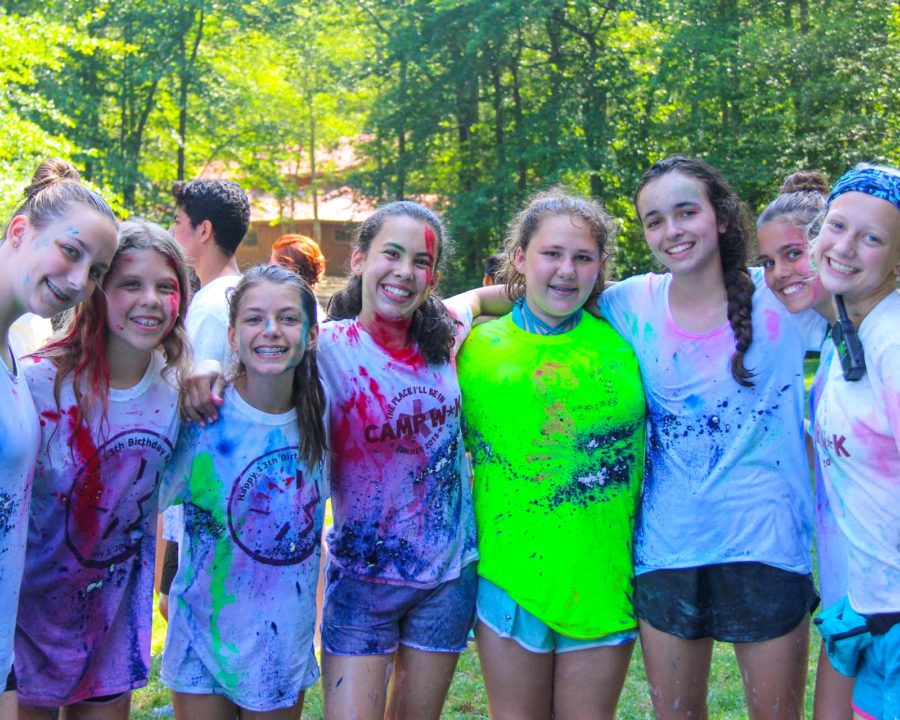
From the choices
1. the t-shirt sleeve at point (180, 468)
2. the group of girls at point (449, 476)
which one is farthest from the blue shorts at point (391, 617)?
the t-shirt sleeve at point (180, 468)

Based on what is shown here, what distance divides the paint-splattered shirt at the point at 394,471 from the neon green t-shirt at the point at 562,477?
12 cm

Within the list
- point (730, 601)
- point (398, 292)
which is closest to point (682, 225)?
point (398, 292)

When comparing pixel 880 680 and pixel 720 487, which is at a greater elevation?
pixel 720 487

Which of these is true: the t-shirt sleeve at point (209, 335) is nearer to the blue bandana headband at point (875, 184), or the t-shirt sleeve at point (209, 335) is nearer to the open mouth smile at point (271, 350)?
the open mouth smile at point (271, 350)

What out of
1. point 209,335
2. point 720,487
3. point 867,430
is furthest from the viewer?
point 209,335

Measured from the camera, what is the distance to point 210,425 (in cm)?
299

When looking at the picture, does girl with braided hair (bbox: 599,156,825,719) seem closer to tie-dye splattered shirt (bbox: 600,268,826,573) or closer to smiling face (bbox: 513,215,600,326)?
tie-dye splattered shirt (bbox: 600,268,826,573)

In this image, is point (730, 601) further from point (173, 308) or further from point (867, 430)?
point (173, 308)

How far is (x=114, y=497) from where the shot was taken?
2873 mm

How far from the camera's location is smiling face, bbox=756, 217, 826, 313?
3025 mm

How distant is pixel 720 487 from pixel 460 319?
1089 millimetres

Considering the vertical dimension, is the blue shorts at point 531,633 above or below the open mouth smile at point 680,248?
below

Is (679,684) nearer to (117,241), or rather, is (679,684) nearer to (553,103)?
(117,241)

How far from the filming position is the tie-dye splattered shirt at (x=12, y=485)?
2453mm
